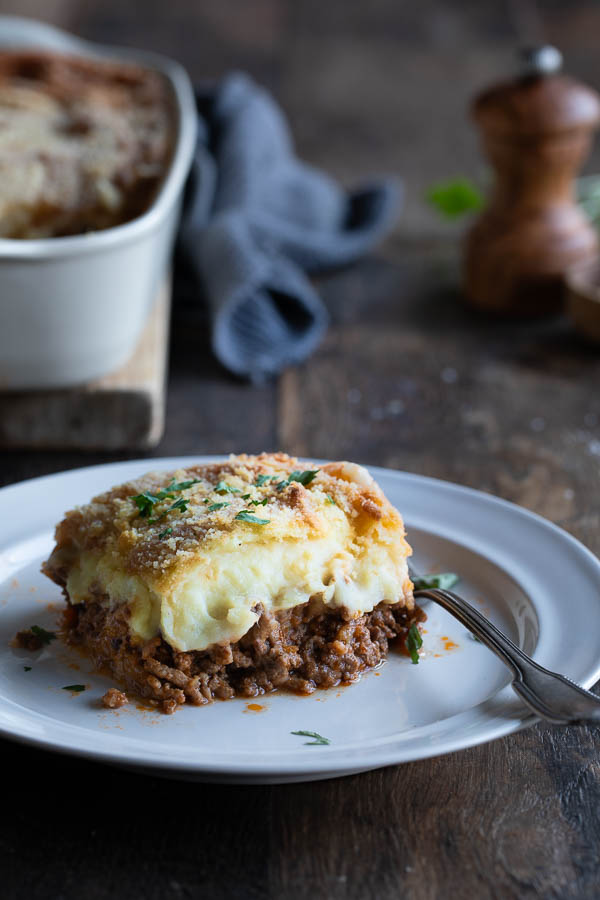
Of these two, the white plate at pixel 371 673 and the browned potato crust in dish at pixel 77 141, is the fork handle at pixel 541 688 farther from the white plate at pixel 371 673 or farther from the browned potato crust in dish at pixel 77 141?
the browned potato crust in dish at pixel 77 141

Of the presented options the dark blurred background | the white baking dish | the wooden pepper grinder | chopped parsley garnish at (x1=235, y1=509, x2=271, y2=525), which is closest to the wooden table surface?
the dark blurred background

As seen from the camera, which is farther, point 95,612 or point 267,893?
point 95,612

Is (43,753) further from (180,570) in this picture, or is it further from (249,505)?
(249,505)

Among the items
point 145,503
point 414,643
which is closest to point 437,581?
point 414,643

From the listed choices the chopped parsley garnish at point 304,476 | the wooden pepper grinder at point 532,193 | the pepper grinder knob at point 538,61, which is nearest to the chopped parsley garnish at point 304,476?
the chopped parsley garnish at point 304,476

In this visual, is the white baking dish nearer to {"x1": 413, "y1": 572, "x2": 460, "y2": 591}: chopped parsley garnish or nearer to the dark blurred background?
{"x1": 413, "y1": 572, "x2": 460, "y2": 591}: chopped parsley garnish

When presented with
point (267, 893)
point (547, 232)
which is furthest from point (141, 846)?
point (547, 232)
